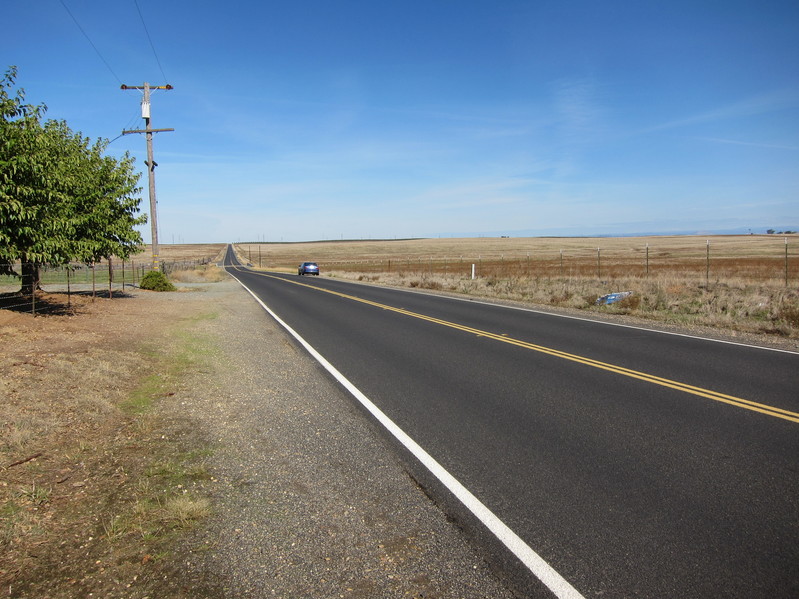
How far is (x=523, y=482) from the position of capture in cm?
408

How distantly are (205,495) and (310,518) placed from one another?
93cm

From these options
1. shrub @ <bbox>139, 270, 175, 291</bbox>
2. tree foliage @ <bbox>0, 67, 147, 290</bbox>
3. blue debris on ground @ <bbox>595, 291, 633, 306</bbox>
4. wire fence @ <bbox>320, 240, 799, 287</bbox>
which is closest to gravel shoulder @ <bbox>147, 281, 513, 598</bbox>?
tree foliage @ <bbox>0, 67, 147, 290</bbox>

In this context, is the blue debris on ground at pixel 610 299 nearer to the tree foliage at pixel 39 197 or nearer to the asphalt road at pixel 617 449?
the asphalt road at pixel 617 449

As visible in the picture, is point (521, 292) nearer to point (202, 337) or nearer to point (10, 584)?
point (202, 337)

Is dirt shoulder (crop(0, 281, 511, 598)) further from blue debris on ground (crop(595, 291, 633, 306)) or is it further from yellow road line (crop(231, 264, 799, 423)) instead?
blue debris on ground (crop(595, 291, 633, 306))

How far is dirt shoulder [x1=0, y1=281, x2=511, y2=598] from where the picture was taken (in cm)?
292

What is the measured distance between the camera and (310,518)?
140 inches

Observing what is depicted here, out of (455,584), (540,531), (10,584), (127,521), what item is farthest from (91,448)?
(540,531)

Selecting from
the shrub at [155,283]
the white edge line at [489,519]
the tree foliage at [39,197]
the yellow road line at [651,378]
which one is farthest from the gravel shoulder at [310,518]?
the shrub at [155,283]

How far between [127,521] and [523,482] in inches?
115

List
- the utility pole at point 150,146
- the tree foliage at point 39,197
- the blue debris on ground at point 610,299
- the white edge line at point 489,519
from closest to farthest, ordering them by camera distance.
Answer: the white edge line at point 489,519
the tree foliage at point 39,197
the blue debris on ground at point 610,299
the utility pole at point 150,146

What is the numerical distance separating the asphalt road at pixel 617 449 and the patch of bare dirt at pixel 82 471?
209 centimetres

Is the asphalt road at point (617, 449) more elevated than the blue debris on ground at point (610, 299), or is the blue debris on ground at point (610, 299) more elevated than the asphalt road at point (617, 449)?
the blue debris on ground at point (610, 299)

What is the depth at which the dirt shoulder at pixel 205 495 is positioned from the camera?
292 centimetres
